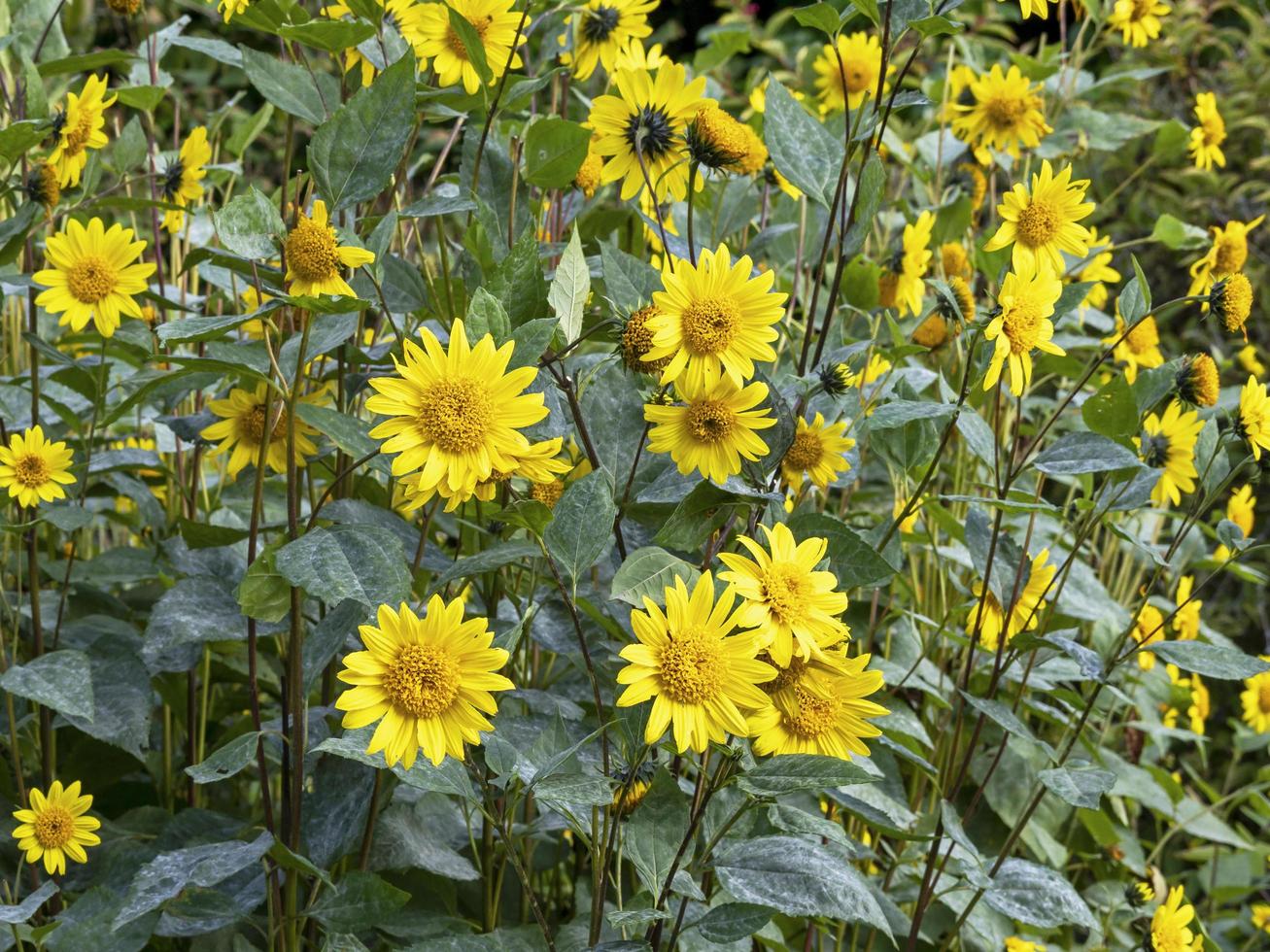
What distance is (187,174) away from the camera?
1.23 meters

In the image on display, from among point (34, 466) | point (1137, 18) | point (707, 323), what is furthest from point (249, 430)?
point (1137, 18)

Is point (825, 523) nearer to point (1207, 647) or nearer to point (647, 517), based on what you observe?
point (647, 517)

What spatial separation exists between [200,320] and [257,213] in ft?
0.27

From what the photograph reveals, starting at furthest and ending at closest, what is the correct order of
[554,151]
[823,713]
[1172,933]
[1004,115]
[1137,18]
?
[1137,18] < [1004,115] < [1172,933] < [554,151] < [823,713]

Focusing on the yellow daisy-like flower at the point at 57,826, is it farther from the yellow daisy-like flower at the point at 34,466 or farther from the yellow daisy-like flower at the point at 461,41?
the yellow daisy-like flower at the point at 461,41

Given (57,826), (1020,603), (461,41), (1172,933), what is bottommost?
(1172,933)

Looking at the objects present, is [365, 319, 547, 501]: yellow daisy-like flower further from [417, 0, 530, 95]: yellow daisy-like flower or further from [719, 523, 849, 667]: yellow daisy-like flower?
[417, 0, 530, 95]: yellow daisy-like flower

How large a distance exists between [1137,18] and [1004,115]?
335 millimetres

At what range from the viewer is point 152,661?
101cm

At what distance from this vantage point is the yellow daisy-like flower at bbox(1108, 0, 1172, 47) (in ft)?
5.34

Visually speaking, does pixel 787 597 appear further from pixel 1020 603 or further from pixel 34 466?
pixel 34 466

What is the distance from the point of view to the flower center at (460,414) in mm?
731

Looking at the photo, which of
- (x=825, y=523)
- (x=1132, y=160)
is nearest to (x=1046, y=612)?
(x=825, y=523)

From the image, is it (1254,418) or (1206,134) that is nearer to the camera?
(1254,418)
